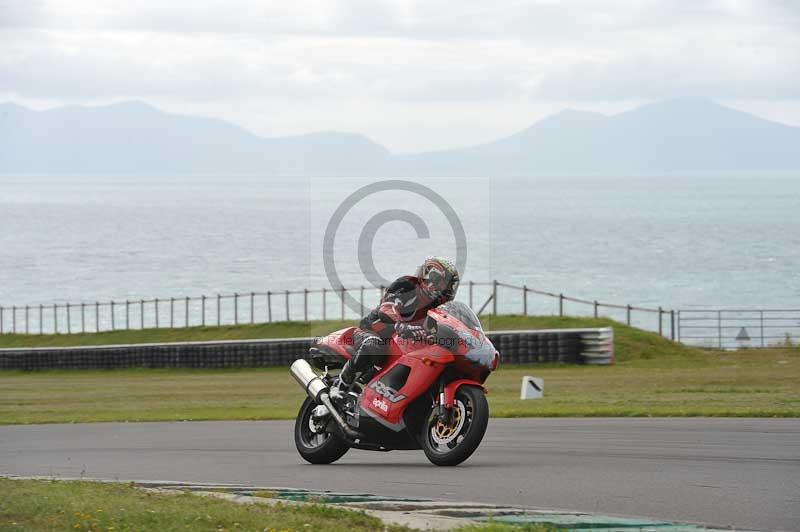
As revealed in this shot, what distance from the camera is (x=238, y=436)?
15.7 metres

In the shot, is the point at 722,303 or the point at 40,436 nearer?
the point at 40,436

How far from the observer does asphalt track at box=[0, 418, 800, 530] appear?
29.5 feet

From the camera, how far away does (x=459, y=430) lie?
10.9m

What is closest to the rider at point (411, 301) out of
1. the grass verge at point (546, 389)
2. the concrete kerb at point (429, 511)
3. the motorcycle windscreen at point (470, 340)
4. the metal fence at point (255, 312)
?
the motorcycle windscreen at point (470, 340)

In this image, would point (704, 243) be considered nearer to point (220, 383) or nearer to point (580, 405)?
point (220, 383)

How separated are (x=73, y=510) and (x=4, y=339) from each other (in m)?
49.5

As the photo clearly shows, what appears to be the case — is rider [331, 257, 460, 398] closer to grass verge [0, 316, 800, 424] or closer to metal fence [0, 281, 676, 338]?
grass verge [0, 316, 800, 424]

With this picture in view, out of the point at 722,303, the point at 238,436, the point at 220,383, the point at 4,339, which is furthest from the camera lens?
the point at 722,303

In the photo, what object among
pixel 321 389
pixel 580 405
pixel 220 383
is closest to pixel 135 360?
pixel 220 383

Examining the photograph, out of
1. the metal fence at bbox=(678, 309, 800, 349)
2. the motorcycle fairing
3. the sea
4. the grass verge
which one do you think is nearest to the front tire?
the motorcycle fairing

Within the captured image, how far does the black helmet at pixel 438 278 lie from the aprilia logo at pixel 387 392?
886 mm

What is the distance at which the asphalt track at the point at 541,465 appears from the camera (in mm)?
8992

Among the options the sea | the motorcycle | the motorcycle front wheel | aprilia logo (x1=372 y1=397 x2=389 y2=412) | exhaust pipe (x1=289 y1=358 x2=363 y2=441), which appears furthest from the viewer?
the sea

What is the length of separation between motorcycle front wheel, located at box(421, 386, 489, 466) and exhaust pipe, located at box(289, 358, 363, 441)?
29.1 inches
